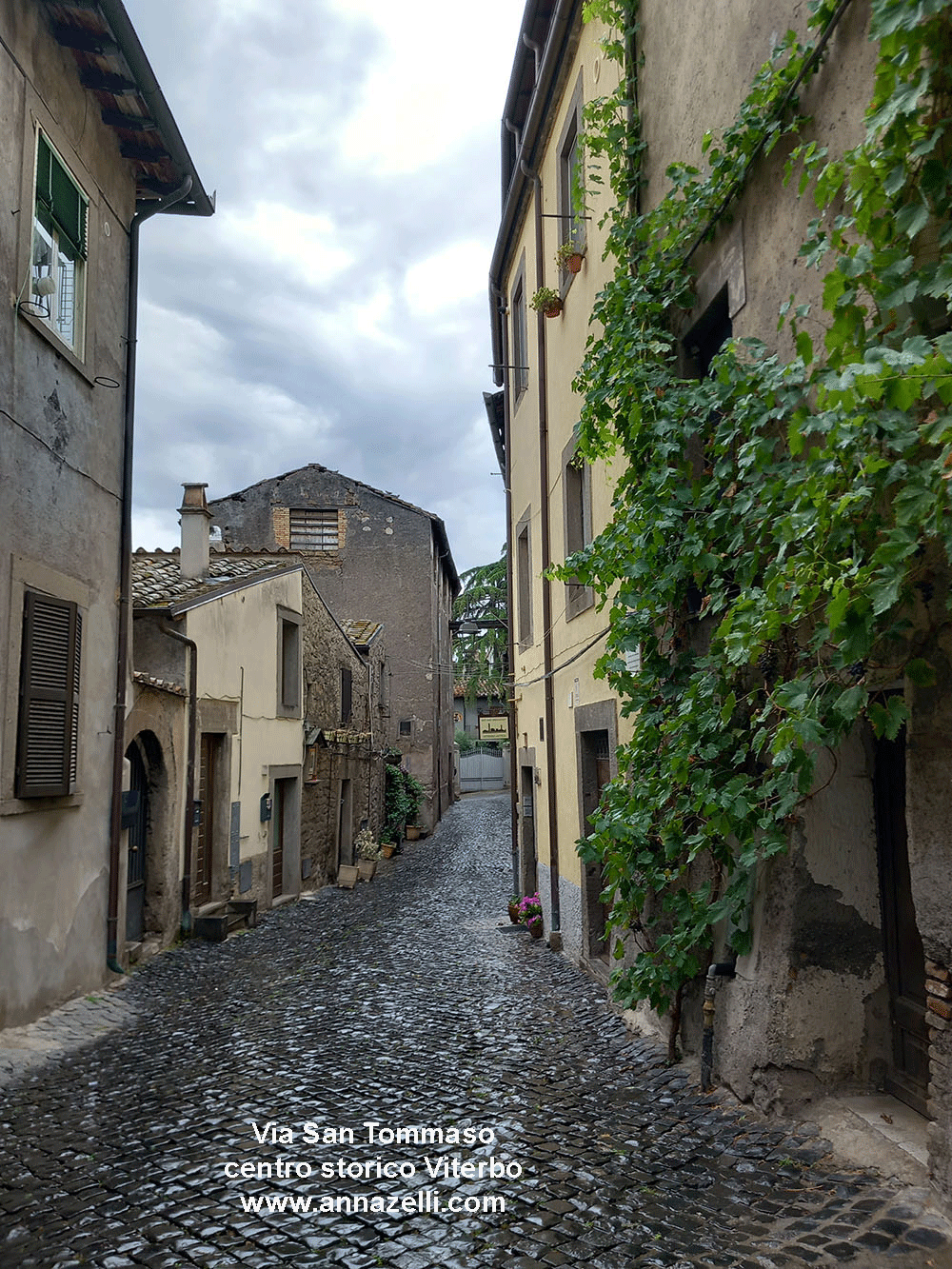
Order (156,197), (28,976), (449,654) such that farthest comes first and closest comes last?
(449,654)
(156,197)
(28,976)

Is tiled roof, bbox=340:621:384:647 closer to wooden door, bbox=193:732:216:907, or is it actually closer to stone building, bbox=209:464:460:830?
stone building, bbox=209:464:460:830

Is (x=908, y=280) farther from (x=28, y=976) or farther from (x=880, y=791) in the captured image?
(x=28, y=976)

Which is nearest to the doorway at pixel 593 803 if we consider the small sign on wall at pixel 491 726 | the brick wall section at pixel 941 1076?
the brick wall section at pixel 941 1076

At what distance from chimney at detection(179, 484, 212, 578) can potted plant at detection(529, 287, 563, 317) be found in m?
5.83

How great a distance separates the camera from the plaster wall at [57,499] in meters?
6.29

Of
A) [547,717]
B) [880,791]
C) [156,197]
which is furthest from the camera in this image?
[547,717]

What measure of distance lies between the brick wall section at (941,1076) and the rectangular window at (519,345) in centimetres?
933

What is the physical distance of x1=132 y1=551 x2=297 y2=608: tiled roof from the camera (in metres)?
10.8

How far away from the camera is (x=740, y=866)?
4539 mm

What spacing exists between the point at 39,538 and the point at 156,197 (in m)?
4.26

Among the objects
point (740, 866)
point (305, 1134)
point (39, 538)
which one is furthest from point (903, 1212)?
point (39, 538)

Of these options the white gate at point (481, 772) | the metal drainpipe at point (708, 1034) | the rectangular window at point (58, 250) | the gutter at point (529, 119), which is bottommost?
the metal drainpipe at point (708, 1034)

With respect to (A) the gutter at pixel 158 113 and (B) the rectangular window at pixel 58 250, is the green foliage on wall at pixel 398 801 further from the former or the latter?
(B) the rectangular window at pixel 58 250

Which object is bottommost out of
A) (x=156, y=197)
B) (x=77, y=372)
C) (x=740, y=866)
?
(x=740, y=866)
